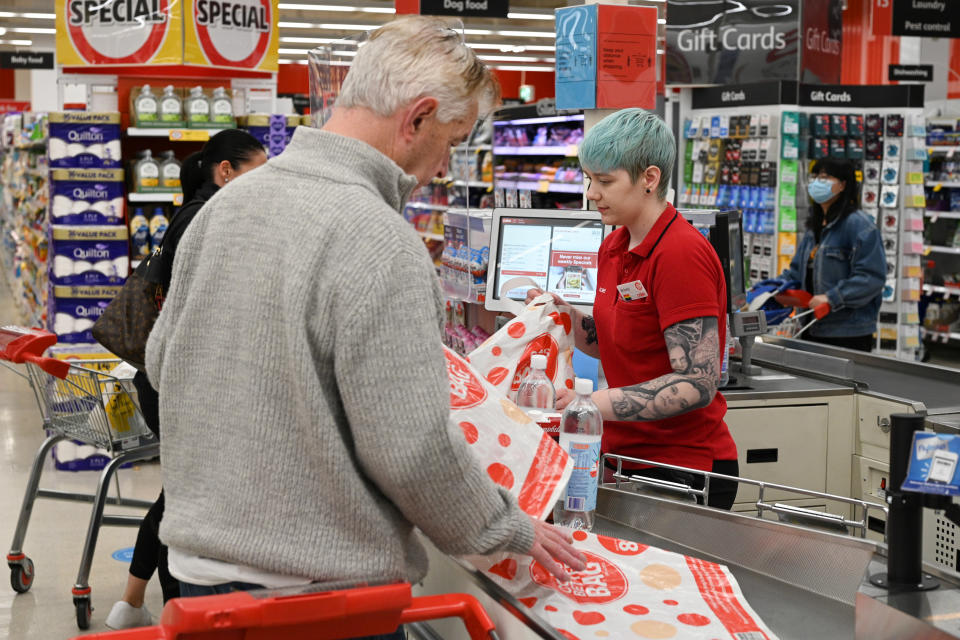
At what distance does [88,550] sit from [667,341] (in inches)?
105

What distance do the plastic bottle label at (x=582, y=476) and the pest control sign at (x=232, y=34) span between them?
554cm

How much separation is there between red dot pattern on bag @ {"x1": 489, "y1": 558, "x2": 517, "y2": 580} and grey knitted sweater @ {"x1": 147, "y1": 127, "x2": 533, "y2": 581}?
0.72 ft

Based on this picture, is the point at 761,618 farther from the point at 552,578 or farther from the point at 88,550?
the point at 88,550

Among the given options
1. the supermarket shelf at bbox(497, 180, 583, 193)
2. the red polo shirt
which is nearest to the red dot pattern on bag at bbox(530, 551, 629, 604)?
the red polo shirt

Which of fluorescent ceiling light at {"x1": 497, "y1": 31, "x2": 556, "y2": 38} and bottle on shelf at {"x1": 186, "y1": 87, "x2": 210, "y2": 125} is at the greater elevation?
fluorescent ceiling light at {"x1": 497, "y1": 31, "x2": 556, "y2": 38}

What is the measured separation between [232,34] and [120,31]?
69 centimetres

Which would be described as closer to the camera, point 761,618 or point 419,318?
point 419,318

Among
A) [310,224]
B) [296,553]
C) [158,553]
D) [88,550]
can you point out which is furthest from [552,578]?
[88,550]

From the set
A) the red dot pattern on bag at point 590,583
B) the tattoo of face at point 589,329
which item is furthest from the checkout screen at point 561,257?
the red dot pattern on bag at point 590,583

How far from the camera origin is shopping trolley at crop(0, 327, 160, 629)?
3.85 meters

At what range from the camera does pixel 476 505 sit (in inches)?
52.6

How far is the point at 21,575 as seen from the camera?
4.24m

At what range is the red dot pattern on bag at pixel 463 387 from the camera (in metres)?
1.77

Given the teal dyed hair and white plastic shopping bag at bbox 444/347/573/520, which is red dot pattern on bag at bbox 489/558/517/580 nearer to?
white plastic shopping bag at bbox 444/347/573/520
